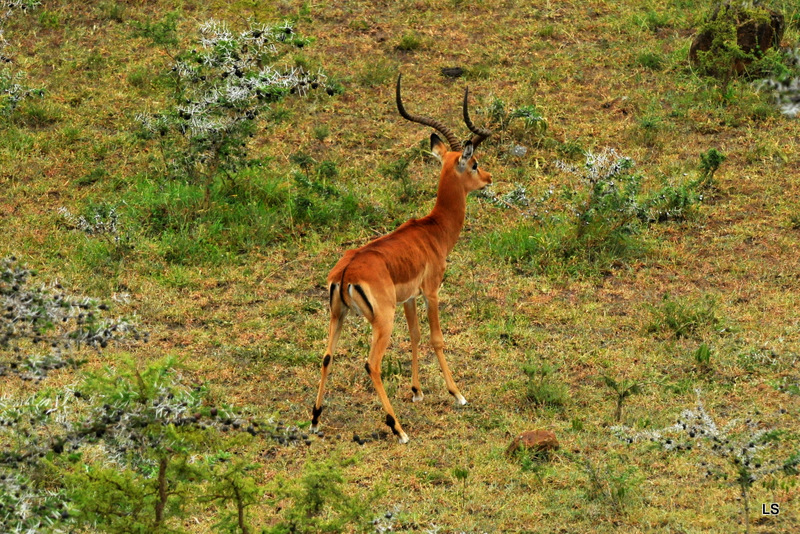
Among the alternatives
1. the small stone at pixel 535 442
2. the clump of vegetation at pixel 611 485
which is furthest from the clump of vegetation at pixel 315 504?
the small stone at pixel 535 442

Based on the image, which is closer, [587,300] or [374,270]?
[374,270]

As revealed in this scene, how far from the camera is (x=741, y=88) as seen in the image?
12.1 m

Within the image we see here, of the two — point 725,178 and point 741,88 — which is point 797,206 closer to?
point 725,178

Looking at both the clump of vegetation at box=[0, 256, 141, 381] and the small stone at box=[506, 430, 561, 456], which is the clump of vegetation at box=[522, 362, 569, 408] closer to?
the small stone at box=[506, 430, 561, 456]

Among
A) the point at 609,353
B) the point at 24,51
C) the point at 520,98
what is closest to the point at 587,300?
the point at 609,353

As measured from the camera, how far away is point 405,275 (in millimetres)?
7172

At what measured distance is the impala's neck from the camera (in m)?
7.89

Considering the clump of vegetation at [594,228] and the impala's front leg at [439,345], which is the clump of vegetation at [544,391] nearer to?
the impala's front leg at [439,345]

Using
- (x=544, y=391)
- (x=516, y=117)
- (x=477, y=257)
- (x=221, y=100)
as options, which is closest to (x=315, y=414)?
(x=544, y=391)

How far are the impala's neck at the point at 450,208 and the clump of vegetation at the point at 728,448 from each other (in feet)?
6.92

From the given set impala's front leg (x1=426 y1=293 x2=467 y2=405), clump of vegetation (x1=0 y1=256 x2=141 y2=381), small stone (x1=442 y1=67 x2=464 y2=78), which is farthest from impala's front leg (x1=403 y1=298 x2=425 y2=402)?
small stone (x1=442 y1=67 x2=464 y2=78)

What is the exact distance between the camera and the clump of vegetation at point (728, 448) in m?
5.35

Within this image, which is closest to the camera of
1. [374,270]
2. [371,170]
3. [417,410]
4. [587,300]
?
[374,270]

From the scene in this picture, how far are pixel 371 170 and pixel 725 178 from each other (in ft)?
11.7
